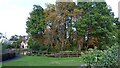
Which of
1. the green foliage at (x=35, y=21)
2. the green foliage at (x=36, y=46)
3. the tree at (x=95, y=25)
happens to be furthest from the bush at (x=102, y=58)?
the green foliage at (x=35, y=21)

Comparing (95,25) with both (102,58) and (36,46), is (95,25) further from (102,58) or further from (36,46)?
(102,58)

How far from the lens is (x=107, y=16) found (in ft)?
40.2

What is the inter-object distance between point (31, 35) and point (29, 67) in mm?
7897

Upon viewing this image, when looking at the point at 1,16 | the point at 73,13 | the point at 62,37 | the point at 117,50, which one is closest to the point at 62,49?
the point at 62,37

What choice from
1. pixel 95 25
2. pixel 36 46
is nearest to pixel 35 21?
pixel 36 46

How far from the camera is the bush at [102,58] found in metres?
3.71

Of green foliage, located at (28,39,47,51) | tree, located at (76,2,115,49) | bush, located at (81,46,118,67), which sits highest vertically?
tree, located at (76,2,115,49)

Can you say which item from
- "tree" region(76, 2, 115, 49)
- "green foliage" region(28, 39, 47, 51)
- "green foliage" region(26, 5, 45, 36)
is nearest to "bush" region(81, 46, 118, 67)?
"tree" region(76, 2, 115, 49)

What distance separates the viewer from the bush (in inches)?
146

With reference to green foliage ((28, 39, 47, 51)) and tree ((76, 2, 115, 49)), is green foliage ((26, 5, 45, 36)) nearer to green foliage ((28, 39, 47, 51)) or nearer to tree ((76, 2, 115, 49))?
green foliage ((28, 39, 47, 51))

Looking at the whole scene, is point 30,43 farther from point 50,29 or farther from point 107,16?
point 107,16

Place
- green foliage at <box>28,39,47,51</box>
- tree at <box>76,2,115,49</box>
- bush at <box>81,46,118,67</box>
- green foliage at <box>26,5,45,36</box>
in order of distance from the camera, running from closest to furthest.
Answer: bush at <box>81,46,118,67</box>
tree at <box>76,2,115,49</box>
green foliage at <box>28,39,47,51</box>
green foliage at <box>26,5,45,36</box>

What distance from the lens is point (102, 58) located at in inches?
148

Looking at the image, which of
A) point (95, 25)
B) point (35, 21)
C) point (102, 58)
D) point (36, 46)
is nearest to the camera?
point (102, 58)
